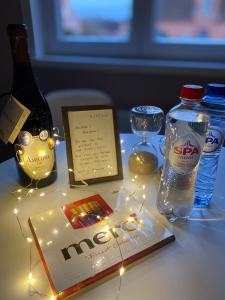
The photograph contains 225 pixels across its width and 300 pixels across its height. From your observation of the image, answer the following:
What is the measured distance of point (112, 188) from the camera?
27.0 inches

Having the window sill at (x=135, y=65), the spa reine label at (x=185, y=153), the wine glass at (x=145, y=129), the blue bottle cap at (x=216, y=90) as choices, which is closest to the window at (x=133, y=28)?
the window sill at (x=135, y=65)

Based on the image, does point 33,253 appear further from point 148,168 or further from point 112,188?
point 148,168

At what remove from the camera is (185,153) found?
516 millimetres

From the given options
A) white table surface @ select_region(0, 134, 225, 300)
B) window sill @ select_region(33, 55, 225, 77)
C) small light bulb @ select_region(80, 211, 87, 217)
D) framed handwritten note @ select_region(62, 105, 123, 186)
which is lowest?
white table surface @ select_region(0, 134, 225, 300)

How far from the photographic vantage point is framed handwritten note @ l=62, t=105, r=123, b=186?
670 mm

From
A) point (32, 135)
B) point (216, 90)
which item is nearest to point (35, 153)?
point (32, 135)

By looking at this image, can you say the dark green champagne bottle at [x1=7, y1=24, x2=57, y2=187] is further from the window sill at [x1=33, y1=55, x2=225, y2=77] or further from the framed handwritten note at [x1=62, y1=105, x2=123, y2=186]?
the window sill at [x1=33, y1=55, x2=225, y2=77]

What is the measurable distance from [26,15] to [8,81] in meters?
0.80

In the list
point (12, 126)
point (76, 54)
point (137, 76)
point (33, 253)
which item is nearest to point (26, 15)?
point (76, 54)

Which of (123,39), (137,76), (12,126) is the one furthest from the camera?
(123,39)

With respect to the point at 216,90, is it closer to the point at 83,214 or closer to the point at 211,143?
the point at 211,143

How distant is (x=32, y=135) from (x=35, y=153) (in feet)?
0.14

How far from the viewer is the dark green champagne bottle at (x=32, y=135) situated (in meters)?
0.63

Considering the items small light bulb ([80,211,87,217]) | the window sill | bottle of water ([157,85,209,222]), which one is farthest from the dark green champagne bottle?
the window sill
